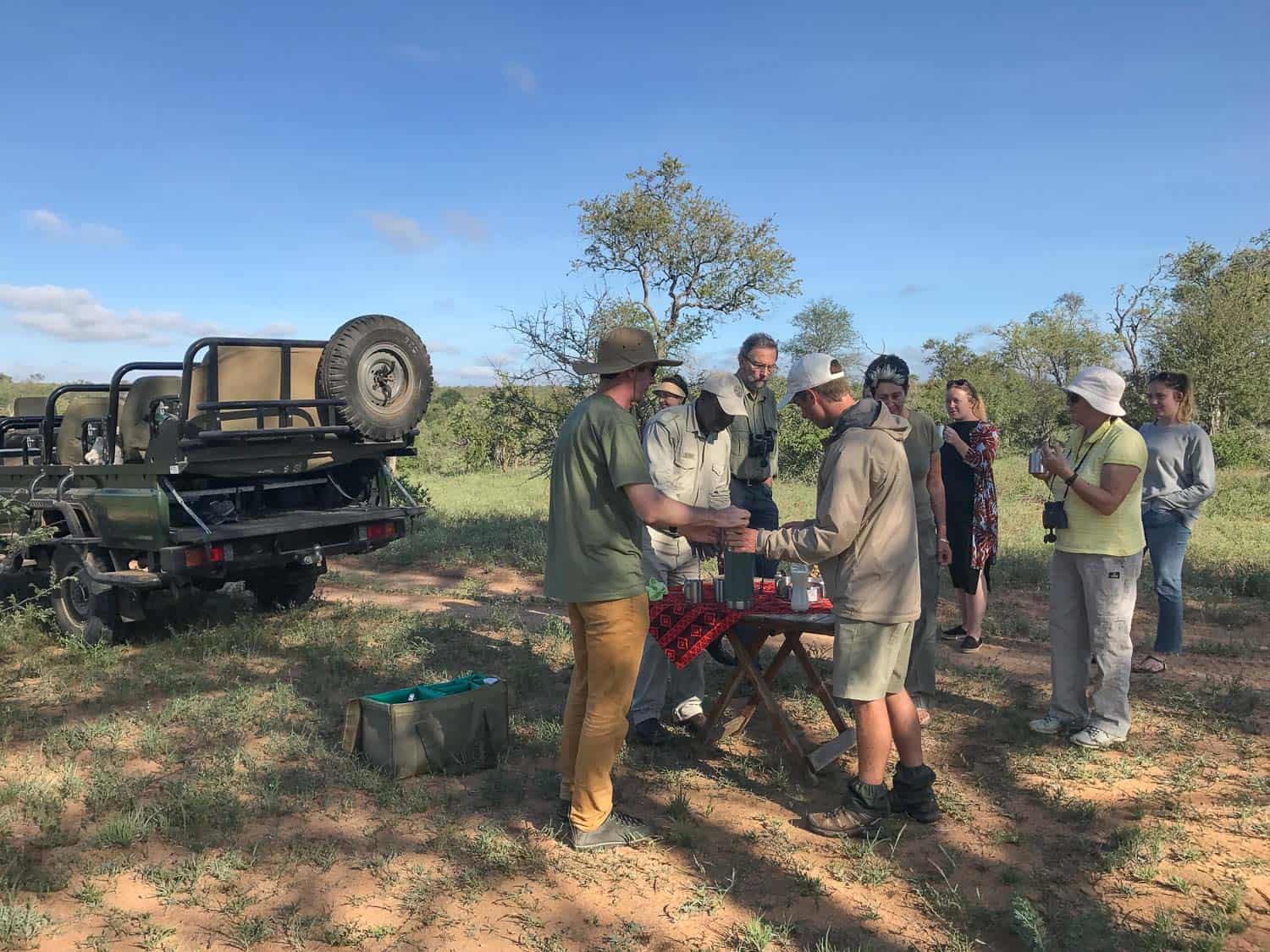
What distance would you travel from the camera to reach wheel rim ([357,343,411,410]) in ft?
21.9

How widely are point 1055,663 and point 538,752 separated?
258cm

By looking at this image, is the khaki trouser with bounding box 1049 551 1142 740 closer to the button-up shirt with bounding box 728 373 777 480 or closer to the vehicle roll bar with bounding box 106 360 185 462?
the button-up shirt with bounding box 728 373 777 480

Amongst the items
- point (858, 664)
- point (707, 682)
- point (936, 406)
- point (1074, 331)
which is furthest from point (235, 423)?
point (1074, 331)

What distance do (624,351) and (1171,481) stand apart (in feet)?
13.0

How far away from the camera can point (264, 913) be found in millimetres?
3082

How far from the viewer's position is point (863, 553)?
344cm

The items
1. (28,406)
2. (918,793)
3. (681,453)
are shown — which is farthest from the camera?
(28,406)

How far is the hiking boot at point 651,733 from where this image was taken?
4473 millimetres

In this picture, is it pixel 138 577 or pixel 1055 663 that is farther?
pixel 138 577

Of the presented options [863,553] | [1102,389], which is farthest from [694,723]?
[1102,389]

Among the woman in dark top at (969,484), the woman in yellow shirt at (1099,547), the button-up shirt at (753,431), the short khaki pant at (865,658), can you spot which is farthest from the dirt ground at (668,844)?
the button-up shirt at (753,431)

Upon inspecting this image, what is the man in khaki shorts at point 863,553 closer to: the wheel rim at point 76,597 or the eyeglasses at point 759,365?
the eyeglasses at point 759,365

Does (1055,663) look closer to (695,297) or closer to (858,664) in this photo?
(858,664)

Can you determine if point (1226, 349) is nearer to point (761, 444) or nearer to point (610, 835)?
point (761, 444)
